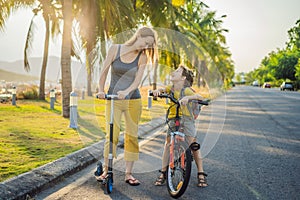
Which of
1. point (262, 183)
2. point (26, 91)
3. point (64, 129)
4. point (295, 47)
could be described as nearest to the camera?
point (262, 183)

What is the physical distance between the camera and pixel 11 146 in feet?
19.5

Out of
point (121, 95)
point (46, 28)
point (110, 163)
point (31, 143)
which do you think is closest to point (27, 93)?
point (46, 28)

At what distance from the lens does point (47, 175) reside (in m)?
4.29

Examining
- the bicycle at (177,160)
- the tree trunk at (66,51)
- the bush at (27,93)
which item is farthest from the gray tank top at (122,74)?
the bush at (27,93)

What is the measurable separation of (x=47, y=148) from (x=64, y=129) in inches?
92.2

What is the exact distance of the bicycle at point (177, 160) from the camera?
3.79 metres

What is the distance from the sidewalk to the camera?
3604mm

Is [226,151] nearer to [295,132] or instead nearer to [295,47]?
[295,132]

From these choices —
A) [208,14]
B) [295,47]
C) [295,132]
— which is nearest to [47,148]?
[295,132]

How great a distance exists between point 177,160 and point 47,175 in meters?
1.68

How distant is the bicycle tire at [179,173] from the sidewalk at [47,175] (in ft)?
4.91

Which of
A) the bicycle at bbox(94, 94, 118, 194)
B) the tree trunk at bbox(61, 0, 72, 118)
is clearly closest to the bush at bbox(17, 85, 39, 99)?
the tree trunk at bbox(61, 0, 72, 118)

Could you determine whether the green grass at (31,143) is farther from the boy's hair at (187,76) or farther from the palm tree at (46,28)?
the palm tree at (46,28)

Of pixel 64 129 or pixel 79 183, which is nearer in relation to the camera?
pixel 79 183
